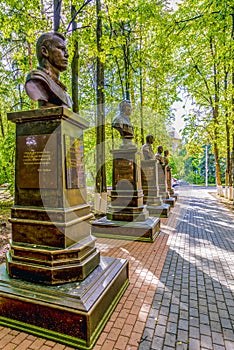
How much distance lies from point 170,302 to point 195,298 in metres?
0.40

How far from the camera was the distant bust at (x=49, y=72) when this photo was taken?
2674 mm

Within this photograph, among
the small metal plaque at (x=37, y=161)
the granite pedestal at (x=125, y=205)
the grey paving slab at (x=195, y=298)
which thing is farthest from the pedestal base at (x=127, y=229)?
the small metal plaque at (x=37, y=161)

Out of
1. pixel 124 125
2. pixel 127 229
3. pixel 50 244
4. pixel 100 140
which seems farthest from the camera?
pixel 100 140

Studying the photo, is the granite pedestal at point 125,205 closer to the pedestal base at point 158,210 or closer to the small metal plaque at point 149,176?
the pedestal base at point 158,210

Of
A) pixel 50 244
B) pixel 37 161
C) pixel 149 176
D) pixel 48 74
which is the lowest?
pixel 50 244

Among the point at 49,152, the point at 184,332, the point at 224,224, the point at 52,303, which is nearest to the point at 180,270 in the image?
the point at 184,332

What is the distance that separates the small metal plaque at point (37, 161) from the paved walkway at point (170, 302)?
166 cm

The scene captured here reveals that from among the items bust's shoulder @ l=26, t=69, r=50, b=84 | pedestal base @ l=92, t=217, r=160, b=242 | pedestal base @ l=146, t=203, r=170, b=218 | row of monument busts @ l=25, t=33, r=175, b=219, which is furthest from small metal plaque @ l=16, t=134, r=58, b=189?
pedestal base @ l=146, t=203, r=170, b=218

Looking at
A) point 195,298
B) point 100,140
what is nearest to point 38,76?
point 195,298

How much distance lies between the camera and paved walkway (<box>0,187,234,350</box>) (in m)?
2.20

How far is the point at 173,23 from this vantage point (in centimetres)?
713

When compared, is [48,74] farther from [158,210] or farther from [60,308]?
[158,210]

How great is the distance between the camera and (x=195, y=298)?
3008 mm

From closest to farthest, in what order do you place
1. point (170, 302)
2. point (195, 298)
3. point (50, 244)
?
point (50, 244), point (170, 302), point (195, 298)
